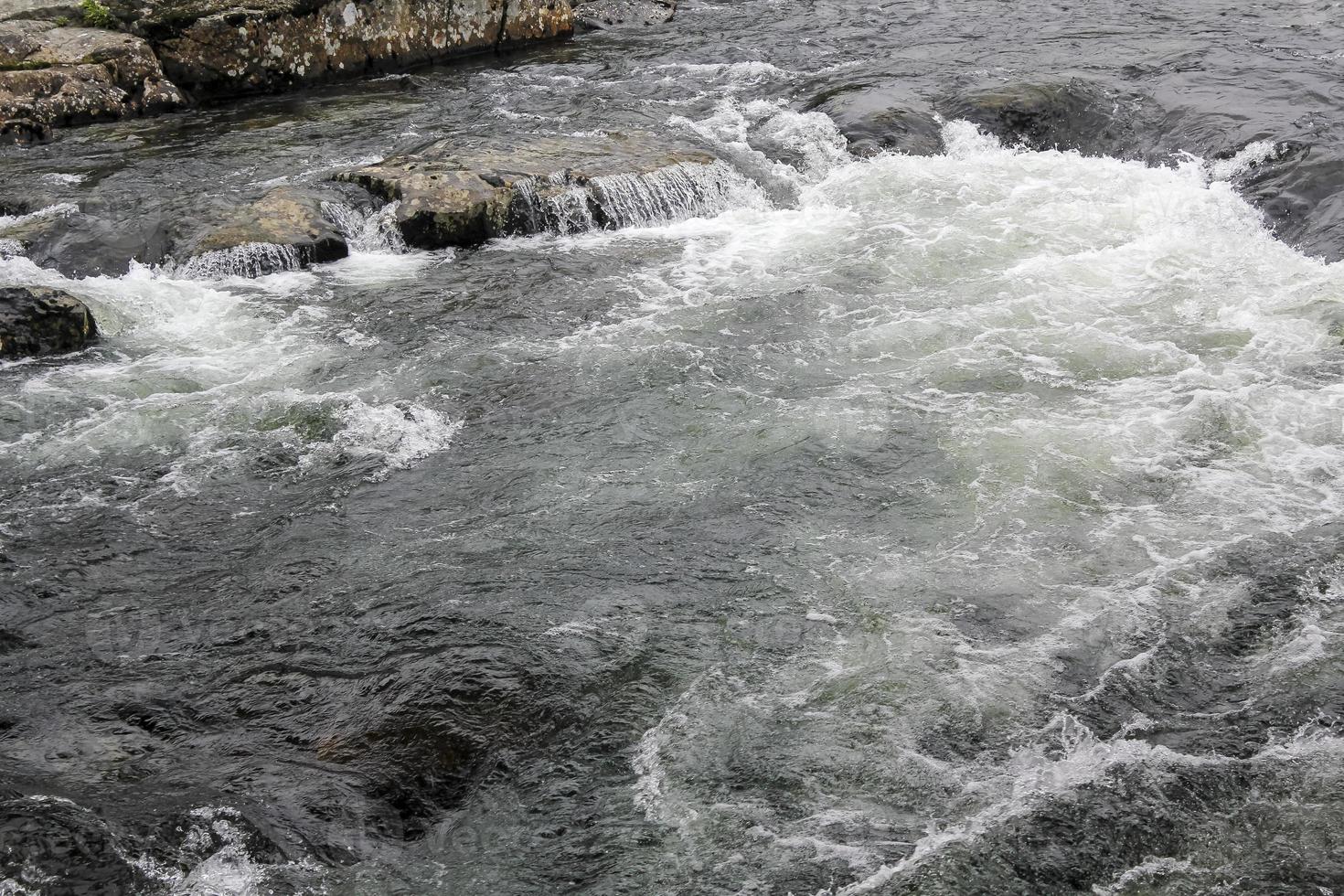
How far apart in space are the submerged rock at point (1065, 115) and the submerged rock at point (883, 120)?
38cm

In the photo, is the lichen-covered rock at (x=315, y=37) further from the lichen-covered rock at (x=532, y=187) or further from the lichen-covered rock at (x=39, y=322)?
the lichen-covered rock at (x=39, y=322)

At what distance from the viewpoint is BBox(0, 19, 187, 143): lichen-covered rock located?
480 inches

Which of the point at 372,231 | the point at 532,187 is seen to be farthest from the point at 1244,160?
the point at 372,231

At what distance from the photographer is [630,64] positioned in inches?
579

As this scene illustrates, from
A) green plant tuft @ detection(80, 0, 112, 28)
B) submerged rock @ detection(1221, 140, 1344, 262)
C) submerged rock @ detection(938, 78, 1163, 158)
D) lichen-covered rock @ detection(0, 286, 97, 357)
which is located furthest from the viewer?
green plant tuft @ detection(80, 0, 112, 28)

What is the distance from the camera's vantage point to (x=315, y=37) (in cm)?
1401

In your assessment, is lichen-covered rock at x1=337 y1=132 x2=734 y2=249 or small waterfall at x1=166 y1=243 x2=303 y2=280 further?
lichen-covered rock at x1=337 y1=132 x2=734 y2=249

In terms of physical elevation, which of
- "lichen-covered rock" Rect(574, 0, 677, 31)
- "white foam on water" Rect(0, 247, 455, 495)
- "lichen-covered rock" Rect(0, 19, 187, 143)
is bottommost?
"white foam on water" Rect(0, 247, 455, 495)

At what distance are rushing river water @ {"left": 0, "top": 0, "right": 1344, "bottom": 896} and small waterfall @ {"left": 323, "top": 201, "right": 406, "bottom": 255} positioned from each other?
6cm

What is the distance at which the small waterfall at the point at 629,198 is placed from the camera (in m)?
10.4

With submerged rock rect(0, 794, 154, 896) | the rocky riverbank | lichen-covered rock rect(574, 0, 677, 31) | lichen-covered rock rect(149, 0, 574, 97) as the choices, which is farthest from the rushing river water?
lichen-covered rock rect(574, 0, 677, 31)

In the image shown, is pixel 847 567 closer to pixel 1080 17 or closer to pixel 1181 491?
pixel 1181 491

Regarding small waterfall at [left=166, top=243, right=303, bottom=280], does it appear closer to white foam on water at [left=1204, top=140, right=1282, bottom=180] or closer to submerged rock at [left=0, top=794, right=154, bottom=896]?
submerged rock at [left=0, top=794, right=154, bottom=896]

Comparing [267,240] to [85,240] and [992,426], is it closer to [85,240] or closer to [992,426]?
[85,240]
